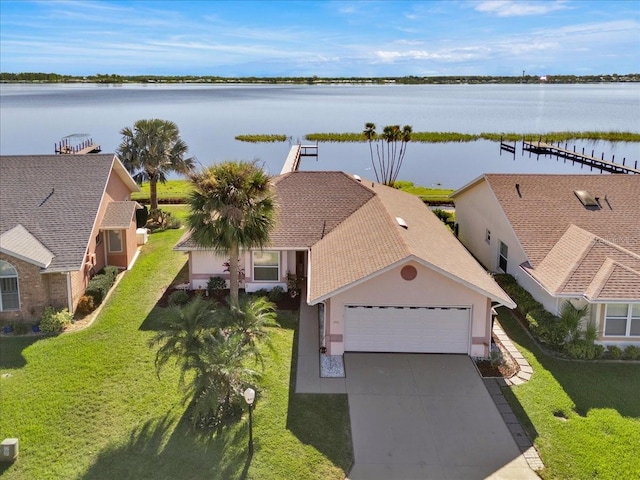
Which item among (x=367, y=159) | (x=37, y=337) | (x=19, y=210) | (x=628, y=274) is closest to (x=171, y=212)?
(x=19, y=210)

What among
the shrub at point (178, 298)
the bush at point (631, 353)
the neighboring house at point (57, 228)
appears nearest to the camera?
the bush at point (631, 353)

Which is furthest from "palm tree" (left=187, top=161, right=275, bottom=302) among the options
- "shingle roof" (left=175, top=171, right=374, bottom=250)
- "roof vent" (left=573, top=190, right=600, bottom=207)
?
"roof vent" (left=573, top=190, right=600, bottom=207)

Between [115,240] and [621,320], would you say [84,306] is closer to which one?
[115,240]

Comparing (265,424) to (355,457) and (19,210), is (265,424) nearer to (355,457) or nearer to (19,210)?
(355,457)

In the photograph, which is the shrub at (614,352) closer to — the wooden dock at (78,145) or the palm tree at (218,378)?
the palm tree at (218,378)

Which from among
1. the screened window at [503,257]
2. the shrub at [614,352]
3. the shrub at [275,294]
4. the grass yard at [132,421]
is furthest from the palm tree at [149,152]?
the shrub at [614,352]

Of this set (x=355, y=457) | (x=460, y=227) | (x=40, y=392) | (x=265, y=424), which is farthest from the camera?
(x=460, y=227)

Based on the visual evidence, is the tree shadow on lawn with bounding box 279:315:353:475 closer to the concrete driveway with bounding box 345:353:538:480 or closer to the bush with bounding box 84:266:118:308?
the concrete driveway with bounding box 345:353:538:480
